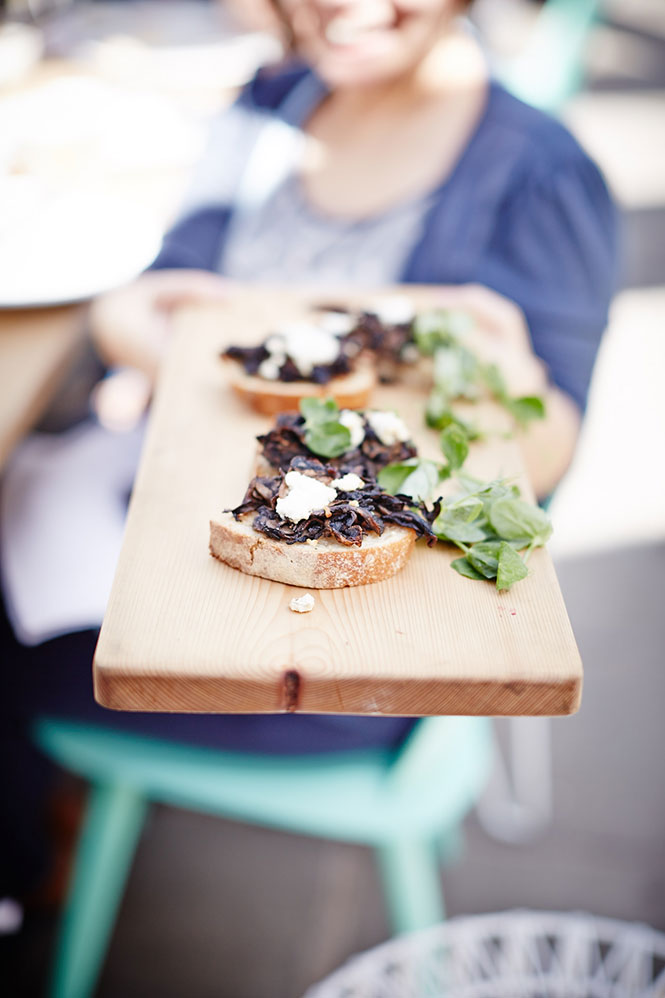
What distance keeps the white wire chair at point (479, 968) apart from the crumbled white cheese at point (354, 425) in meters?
0.59

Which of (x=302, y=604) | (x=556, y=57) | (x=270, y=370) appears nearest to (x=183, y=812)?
(x=270, y=370)

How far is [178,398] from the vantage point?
3.05 feet

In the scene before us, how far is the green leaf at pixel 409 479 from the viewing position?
0.74m

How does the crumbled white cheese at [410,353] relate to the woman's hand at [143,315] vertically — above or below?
above

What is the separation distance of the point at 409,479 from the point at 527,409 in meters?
0.23

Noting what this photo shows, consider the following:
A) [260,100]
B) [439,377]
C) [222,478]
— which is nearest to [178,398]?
[222,478]

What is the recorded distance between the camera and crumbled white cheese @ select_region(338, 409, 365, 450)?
765 mm

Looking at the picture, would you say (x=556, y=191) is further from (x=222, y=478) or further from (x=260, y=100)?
(x=222, y=478)

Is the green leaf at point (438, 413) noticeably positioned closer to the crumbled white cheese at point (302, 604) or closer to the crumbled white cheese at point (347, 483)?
the crumbled white cheese at point (347, 483)

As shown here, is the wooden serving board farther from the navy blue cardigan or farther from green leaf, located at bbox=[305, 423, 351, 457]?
the navy blue cardigan

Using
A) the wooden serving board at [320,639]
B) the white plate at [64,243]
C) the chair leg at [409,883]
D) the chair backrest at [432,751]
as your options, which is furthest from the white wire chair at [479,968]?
the white plate at [64,243]

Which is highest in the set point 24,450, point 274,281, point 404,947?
point 274,281

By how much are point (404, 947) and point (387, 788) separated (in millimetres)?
191

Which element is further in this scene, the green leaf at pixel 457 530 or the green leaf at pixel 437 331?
the green leaf at pixel 437 331
